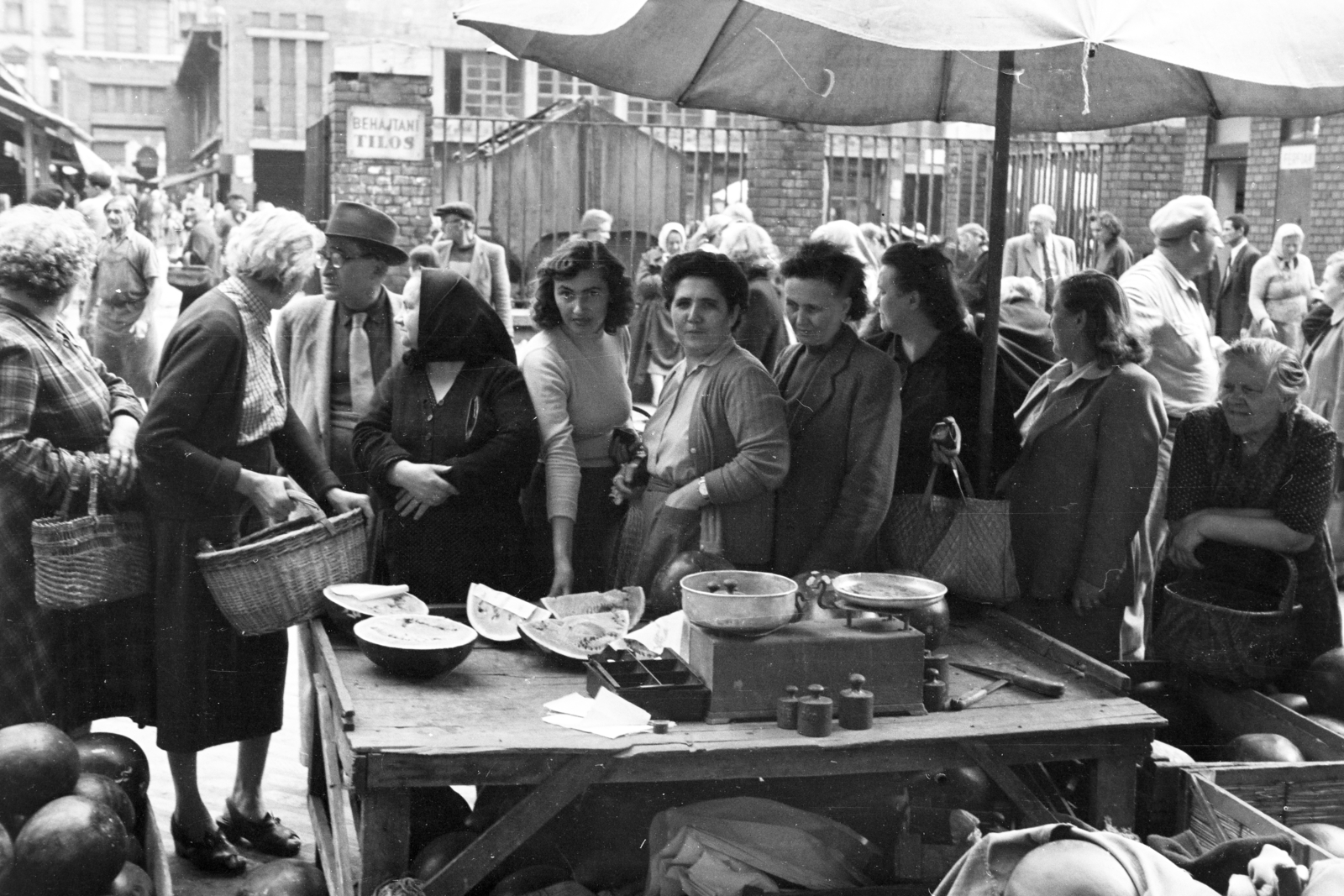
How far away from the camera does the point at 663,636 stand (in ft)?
11.2

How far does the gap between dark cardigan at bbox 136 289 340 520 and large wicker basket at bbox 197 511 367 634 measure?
0.90 feet

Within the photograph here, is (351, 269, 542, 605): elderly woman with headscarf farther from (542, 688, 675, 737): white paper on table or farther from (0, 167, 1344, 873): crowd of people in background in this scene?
(542, 688, 675, 737): white paper on table

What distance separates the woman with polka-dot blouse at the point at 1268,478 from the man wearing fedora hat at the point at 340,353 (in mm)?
2650

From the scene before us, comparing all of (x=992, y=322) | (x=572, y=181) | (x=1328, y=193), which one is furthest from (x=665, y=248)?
(x=992, y=322)

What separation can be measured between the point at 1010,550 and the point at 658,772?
1589mm

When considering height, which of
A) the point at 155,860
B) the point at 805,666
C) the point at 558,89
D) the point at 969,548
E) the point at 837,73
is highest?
the point at 558,89

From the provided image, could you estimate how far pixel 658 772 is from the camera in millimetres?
2826

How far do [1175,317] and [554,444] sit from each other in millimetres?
2759

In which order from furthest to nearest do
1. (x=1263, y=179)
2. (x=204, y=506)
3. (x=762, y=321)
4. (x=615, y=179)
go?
(x=1263, y=179)
(x=615, y=179)
(x=762, y=321)
(x=204, y=506)

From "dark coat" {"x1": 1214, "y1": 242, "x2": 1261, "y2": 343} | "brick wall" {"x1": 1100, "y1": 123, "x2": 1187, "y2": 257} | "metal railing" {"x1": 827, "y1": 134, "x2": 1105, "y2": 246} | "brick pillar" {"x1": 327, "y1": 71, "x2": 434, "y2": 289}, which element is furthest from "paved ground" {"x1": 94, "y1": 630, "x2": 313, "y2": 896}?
"brick wall" {"x1": 1100, "y1": 123, "x2": 1187, "y2": 257}

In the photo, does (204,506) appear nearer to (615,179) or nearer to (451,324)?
(451,324)

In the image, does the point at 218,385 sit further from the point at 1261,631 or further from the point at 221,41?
the point at 221,41

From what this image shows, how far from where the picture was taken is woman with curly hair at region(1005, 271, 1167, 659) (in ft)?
13.8

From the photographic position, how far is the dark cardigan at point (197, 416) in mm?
3645
